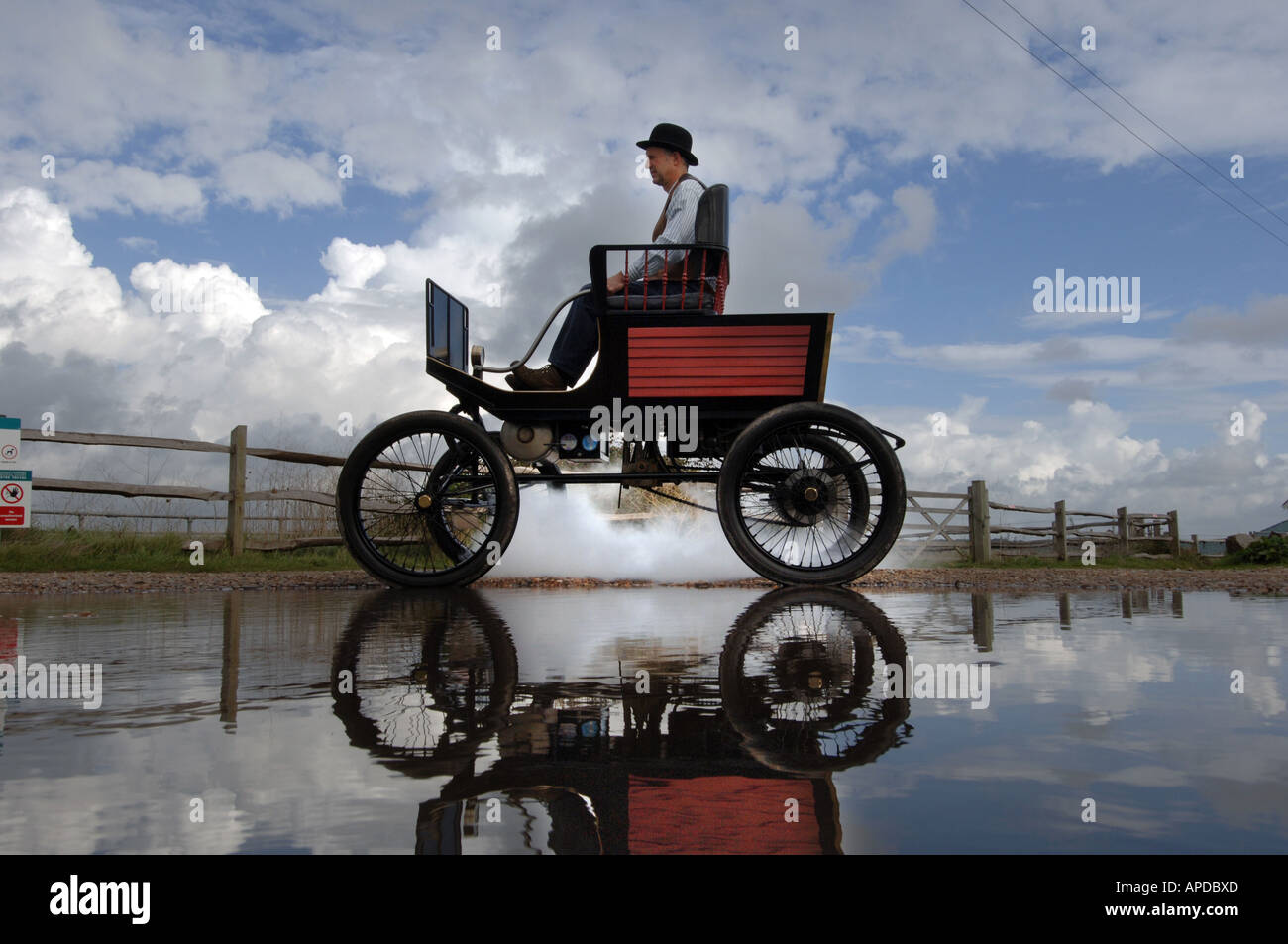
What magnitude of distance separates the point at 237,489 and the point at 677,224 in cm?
718

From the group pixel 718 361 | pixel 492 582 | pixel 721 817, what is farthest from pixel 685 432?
pixel 721 817

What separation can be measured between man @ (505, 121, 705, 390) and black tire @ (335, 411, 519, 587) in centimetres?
57

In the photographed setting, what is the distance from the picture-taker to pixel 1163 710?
101 inches

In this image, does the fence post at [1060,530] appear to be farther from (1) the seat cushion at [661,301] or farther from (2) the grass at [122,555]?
(1) the seat cushion at [661,301]

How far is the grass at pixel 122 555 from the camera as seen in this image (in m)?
9.83

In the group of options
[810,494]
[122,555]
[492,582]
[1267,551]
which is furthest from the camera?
[1267,551]

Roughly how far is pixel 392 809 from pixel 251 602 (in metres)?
4.94

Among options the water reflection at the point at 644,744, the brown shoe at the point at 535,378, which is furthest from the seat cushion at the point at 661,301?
the water reflection at the point at 644,744

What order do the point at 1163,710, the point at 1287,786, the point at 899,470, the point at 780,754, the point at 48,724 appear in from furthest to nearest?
the point at 899,470 → the point at 1163,710 → the point at 48,724 → the point at 780,754 → the point at 1287,786

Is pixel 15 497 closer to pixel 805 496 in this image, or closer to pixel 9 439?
pixel 9 439

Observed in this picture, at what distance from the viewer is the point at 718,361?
5.93 metres

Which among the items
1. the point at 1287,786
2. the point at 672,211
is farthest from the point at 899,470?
the point at 1287,786

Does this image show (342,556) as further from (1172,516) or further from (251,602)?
(1172,516)

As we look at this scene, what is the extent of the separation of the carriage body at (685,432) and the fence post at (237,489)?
201 inches
